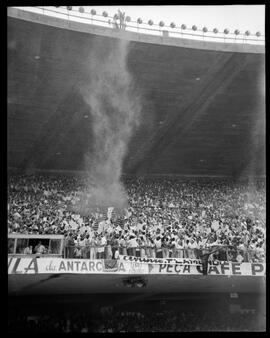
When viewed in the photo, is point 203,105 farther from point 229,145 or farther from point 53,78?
point 53,78

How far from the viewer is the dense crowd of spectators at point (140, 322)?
65.5 feet

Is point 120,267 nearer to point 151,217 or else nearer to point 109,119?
point 151,217

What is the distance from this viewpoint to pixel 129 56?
818 inches

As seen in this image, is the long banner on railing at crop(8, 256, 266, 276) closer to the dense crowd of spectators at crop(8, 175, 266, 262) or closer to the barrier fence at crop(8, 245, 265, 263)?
the barrier fence at crop(8, 245, 265, 263)

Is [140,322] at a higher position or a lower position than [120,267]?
lower

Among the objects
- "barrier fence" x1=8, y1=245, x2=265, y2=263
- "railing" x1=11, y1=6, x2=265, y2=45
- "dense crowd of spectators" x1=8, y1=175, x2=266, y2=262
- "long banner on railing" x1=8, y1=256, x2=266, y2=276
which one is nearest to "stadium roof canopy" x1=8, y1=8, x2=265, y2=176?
"railing" x1=11, y1=6, x2=265, y2=45

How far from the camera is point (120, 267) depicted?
715 inches

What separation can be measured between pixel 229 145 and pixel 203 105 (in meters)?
3.99

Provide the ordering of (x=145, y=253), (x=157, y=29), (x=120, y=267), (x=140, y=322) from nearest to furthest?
(x=120, y=267) < (x=145, y=253) < (x=157, y=29) < (x=140, y=322)

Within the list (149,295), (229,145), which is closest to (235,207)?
(229,145)

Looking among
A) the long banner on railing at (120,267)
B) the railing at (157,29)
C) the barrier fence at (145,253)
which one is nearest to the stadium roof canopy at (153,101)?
the railing at (157,29)

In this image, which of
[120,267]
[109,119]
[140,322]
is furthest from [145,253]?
[109,119]

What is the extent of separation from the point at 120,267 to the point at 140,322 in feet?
15.9

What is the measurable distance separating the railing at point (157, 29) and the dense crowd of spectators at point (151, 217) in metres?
7.53
